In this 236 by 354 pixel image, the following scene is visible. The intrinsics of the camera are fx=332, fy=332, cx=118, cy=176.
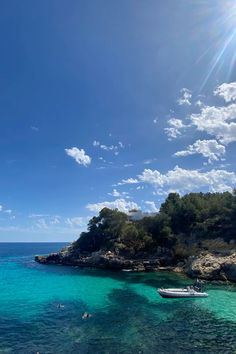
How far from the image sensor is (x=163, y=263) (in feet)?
270

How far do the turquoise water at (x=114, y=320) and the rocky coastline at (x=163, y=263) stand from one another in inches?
240

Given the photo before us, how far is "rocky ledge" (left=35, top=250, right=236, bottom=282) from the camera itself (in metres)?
63.2

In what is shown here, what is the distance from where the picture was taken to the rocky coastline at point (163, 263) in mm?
63219

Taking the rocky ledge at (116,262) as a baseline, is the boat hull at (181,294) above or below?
below

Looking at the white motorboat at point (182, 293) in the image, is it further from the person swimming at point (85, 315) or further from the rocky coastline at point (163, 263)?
the rocky coastline at point (163, 263)

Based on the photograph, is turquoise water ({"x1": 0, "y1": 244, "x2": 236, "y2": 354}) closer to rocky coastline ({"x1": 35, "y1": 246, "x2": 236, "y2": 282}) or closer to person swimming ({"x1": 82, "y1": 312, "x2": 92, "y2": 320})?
person swimming ({"x1": 82, "y1": 312, "x2": 92, "y2": 320})

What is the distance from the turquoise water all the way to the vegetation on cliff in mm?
23832

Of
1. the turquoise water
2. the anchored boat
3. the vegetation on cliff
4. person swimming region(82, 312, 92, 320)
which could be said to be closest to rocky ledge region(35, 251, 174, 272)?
the vegetation on cliff

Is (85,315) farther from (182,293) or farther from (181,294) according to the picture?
(182,293)

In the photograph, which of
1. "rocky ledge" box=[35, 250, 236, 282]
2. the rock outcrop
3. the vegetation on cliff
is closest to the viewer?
the rock outcrop

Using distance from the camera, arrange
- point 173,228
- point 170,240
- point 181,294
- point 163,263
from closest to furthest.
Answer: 1. point 181,294
2. point 163,263
3. point 170,240
4. point 173,228

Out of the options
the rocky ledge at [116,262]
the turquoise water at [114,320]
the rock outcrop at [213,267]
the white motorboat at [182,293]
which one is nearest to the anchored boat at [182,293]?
the white motorboat at [182,293]

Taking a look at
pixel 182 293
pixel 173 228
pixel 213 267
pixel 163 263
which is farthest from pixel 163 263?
pixel 182 293

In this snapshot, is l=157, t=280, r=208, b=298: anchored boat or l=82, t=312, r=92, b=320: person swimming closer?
l=82, t=312, r=92, b=320: person swimming
